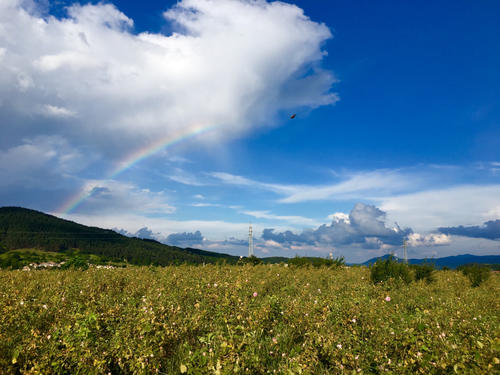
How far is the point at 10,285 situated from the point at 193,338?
5.62 meters

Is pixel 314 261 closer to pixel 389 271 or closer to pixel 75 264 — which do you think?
pixel 389 271

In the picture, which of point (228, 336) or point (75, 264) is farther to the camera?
point (75, 264)

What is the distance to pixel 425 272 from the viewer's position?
14422mm

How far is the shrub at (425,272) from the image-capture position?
13.9 meters

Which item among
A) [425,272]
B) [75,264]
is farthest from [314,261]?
[75,264]

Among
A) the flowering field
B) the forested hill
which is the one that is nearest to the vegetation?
the flowering field

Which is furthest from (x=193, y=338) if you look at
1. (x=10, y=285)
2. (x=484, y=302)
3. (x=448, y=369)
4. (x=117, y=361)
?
(x=484, y=302)

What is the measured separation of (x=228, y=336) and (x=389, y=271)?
9.92 m

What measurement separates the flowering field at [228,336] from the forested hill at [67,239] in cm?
5648

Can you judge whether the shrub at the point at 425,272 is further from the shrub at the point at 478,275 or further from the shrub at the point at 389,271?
the shrub at the point at 478,275

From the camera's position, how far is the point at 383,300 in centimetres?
809

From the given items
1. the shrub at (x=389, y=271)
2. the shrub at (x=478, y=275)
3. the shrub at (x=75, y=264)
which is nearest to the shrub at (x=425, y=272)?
the shrub at (x=389, y=271)

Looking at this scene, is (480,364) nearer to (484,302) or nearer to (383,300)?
(383,300)

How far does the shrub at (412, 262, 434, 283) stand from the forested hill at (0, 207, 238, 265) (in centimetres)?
5114
